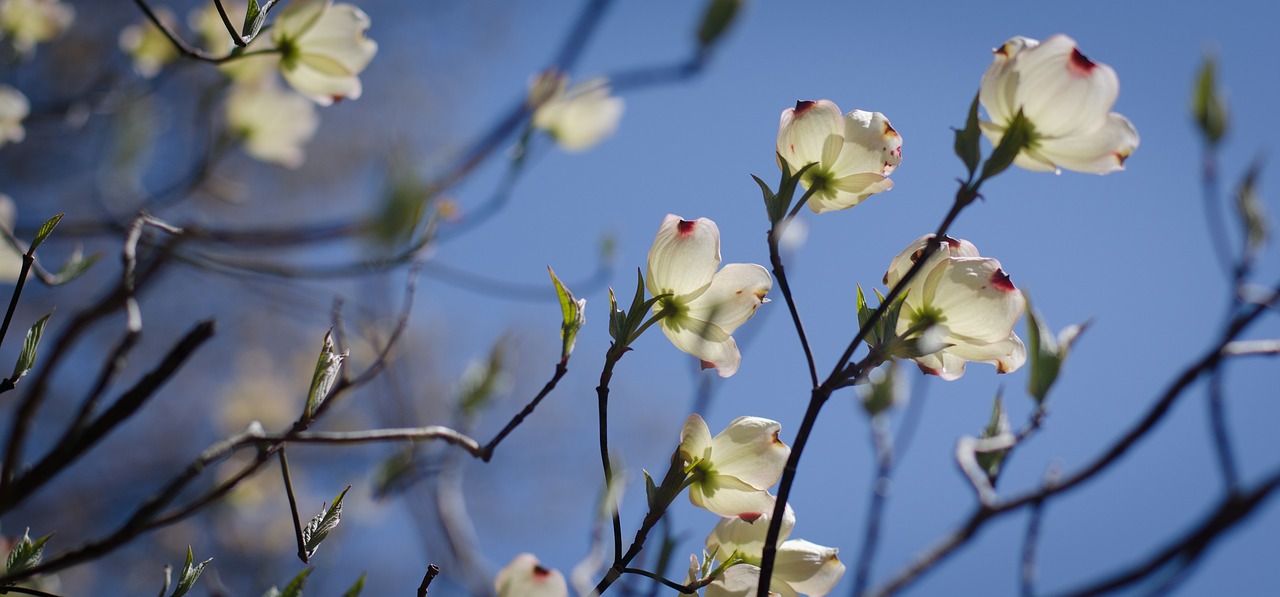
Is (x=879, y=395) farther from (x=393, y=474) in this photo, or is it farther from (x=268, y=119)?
(x=268, y=119)

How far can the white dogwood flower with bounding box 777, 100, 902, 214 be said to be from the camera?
24 centimetres

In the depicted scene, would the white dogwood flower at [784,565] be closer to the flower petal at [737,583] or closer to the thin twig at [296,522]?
the flower petal at [737,583]

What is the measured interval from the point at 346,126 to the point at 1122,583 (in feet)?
9.75

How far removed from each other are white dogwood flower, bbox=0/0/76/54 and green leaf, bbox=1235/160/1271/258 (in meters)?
0.72

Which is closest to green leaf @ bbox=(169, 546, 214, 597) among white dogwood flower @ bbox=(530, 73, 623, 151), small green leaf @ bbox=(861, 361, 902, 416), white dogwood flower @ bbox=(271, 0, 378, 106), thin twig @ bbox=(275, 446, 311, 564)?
thin twig @ bbox=(275, 446, 311, 564)

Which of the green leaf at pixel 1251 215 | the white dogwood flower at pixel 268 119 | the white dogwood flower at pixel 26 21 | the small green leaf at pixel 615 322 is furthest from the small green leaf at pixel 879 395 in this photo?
the white dogwood flower at pixel 26 21

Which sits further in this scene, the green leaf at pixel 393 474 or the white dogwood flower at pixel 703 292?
the green leaf at pixel 393 474

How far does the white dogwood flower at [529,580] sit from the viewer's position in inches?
9.5

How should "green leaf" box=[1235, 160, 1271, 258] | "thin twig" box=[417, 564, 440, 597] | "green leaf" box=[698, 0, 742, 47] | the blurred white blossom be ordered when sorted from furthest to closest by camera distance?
the blurred white blossom < "green leaf" box=[698, 0, 742, 47] < "green leaf" box=[1235, 160, 1271, 258] < "thin twig" box=[417, 564, 440, 597]

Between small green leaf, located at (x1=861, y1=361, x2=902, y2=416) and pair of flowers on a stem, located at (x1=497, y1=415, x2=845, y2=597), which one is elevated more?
pair of flowers on a stem, located at (x1=497, y1=415, x2=845, y2=597)

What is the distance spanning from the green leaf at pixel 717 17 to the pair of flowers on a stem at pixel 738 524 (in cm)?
38

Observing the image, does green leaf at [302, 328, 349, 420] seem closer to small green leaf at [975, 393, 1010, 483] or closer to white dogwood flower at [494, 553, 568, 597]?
white dogwood flower at [494, 553, 568, 597]

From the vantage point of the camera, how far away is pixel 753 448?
23 centimetres

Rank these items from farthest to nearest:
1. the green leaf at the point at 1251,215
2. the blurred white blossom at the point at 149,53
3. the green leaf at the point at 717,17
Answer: the blurred white blossom at the point at 149,53, the green leaf at the point at 717,17, the green leaf at the point at 1251,215
